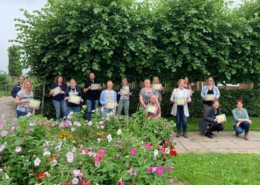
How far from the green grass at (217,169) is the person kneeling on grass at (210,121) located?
5.98 feet

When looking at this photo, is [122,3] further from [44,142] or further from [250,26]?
[44,142]

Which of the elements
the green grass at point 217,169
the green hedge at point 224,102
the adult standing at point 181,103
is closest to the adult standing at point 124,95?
the adult standing at point 181,103

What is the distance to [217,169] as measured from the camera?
4551 millimetres

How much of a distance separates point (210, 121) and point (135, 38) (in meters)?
3.46

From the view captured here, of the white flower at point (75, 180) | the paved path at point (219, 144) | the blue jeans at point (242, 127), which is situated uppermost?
the white flower at point (75, 180)

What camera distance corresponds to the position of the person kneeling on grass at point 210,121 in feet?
23.9

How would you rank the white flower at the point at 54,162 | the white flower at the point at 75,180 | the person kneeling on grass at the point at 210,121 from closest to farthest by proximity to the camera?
the white flower at the point at 75,180 → the white flower at the point at 54,162 → the person kneeling on grass at the point at 210,121

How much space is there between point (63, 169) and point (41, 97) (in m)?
7.88

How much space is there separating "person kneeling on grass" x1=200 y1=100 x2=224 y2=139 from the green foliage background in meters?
1.65

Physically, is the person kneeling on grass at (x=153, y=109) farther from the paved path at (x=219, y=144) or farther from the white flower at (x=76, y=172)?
the white flower at (x=76, y=172)

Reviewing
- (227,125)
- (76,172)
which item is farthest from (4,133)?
(227,125)

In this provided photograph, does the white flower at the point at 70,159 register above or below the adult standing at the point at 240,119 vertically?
above

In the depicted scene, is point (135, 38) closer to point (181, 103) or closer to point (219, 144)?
point (181, 103)

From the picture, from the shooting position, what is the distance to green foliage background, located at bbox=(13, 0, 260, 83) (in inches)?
305
